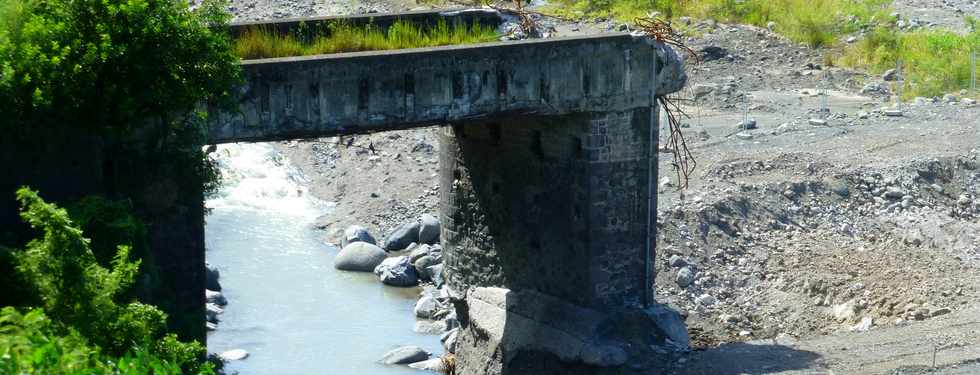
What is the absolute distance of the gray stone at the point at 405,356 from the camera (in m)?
17.1

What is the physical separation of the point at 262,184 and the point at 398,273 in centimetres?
604

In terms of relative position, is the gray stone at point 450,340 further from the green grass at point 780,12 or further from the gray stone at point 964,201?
the green grass at point 780,12

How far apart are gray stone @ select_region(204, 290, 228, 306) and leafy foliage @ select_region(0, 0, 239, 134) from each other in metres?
7.64

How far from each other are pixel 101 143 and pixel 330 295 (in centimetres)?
815

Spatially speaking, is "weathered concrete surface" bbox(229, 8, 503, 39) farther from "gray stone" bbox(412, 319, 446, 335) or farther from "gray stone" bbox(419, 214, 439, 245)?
"gray stone" bbox(419, 214, 439, 245)

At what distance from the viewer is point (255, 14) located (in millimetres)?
38719

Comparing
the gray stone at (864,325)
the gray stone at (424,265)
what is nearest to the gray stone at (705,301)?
the gray stone at (864,325)

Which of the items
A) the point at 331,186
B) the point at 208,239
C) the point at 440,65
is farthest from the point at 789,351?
A: the point at 331,186

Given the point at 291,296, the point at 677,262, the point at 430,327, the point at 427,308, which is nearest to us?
the point at 677,262

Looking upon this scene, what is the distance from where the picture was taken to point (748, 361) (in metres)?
14.7

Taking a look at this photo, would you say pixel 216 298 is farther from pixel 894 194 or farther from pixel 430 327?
pixel 894 194

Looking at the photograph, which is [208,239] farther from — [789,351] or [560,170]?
[789,351]

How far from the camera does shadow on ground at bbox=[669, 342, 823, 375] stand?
14.4 m

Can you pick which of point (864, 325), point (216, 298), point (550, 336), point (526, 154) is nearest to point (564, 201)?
point (526, 154)
